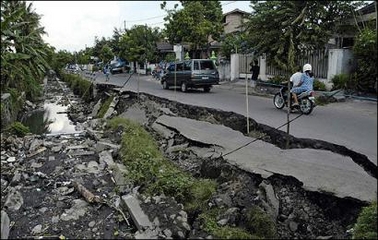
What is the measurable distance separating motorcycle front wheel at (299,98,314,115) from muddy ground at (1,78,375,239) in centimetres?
196

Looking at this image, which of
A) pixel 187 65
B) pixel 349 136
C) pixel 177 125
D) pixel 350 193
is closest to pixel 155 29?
pixel 187 65

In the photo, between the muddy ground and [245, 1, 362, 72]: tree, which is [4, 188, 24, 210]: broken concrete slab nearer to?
the muddy ground

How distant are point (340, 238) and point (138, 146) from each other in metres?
4.83

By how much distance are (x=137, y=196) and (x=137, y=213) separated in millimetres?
604

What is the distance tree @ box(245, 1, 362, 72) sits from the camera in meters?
12.4

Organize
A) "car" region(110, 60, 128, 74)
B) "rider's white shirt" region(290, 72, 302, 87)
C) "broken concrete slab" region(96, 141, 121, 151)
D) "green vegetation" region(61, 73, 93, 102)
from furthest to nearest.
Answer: "car" region(110, 60, 128, 74)
"green vegetation" region(61, 73, 93, 102)
"rider's white shirt" region(290, 72, 302, 87)
"broken concrete slab" region(96, 141, 121, 151)

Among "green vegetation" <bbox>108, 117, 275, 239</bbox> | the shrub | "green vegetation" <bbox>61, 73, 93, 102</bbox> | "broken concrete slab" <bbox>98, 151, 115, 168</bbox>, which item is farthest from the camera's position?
"green vegetation" <bbox>61, 73, 93, 102</bbox>

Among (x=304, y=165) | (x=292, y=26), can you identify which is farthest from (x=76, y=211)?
(x=292, y=26)

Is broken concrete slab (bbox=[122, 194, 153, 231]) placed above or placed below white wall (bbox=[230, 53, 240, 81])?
below

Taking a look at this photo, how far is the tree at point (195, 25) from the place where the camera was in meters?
25.0

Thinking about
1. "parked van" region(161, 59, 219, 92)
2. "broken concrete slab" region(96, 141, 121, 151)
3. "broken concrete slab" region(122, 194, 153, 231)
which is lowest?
"broken concrete slab" region(96, 141, 121, 151)

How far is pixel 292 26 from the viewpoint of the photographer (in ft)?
40.3

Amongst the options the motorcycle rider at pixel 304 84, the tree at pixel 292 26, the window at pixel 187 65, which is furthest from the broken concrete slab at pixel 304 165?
the window at pixel 187 65

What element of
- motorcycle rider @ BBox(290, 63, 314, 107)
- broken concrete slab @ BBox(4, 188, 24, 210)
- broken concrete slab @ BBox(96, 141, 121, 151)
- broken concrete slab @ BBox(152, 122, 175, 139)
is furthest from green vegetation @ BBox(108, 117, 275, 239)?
motorcycle rider @ BBox(290, 63, 314, 107)
